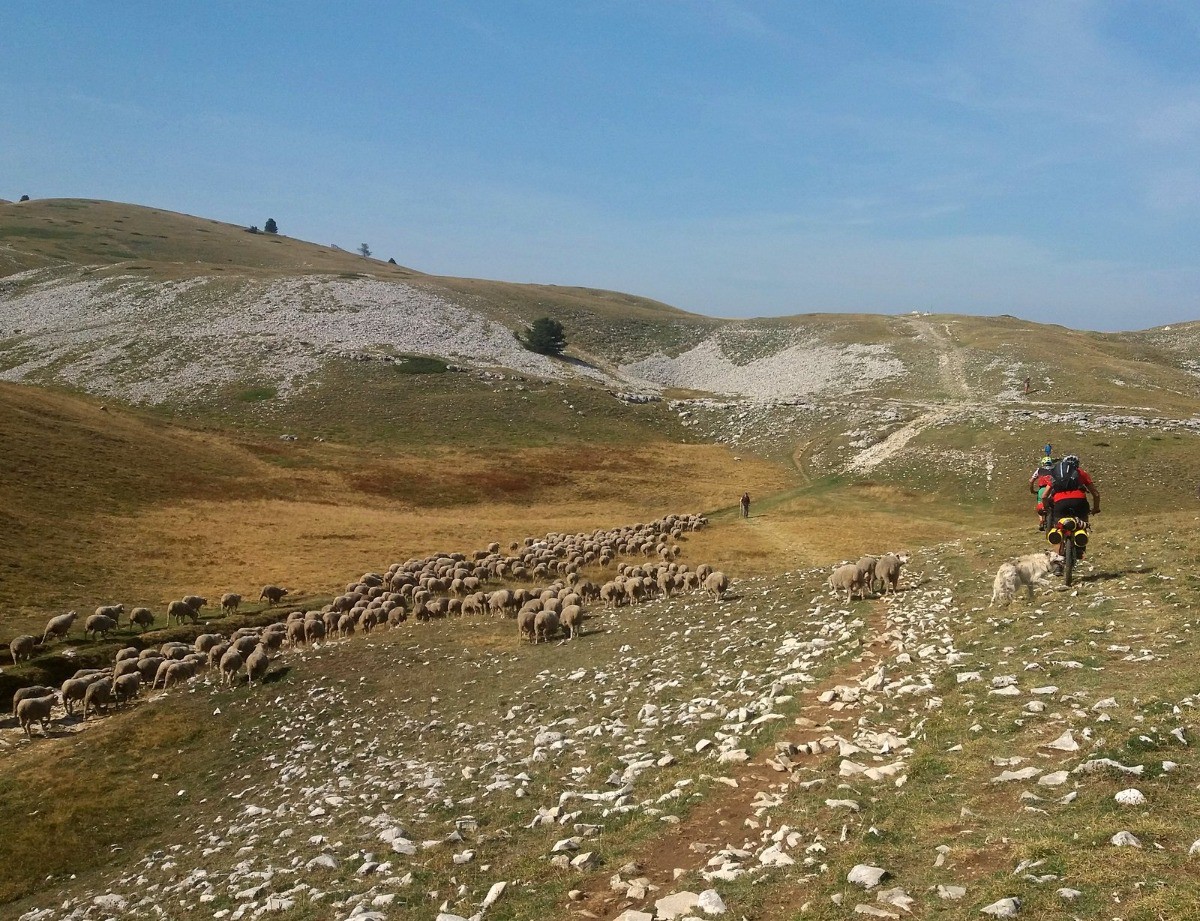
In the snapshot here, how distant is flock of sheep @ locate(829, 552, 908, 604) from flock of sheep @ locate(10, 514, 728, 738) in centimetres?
552

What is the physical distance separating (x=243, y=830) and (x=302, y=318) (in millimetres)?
111569

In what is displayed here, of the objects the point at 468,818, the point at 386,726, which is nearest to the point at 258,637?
the point at 386,726

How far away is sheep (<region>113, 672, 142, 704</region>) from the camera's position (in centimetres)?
2405

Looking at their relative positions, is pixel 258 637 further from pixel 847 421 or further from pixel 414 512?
pixel 847 421

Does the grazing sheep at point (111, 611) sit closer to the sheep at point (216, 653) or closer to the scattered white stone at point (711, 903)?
the sheep at point (216, 653)

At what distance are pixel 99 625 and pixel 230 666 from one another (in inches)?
424

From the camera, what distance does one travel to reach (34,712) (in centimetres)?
2233

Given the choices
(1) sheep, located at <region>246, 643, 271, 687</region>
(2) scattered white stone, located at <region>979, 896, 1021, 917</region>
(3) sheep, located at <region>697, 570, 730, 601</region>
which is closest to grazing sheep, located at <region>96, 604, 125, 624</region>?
(1) sheep, located at <region>246, 643, 271, 687</region>

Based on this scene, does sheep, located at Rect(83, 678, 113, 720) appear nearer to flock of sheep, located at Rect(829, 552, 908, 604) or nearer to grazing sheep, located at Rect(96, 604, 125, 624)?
grazing sheep, located at Rect(96, 604, 125, 624)

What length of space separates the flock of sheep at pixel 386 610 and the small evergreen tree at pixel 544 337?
77.2 m

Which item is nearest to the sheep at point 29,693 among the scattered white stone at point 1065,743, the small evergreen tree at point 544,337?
the scattered white stone at point 1065,743

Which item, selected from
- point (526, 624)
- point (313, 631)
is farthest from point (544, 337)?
point (526, 624)

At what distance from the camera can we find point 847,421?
82.9 meters

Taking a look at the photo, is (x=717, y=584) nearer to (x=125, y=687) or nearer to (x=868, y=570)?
(x=868, y=570)
